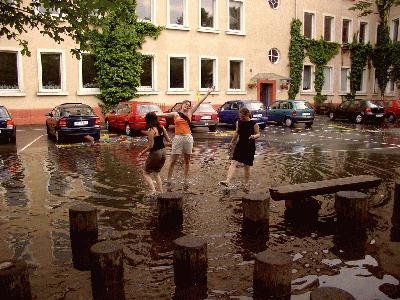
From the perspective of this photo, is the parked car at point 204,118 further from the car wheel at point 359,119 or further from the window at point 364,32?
the window at point 364,32

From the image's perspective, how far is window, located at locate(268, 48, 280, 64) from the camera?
32625 millimetres

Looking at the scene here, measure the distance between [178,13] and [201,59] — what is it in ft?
11.9

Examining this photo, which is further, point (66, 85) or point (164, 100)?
point (164, 100)

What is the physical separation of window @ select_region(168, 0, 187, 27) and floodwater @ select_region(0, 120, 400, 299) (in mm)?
18083

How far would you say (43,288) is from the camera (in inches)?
169

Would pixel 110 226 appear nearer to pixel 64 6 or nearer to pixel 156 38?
pixel 64 6

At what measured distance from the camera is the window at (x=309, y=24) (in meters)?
35.0

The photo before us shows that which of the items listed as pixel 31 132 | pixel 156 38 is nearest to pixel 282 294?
pixel 31 132

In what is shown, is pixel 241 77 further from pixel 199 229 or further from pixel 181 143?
pixel 199 229

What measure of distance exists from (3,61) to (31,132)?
5.53 meters

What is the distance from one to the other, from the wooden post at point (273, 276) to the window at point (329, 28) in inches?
1412

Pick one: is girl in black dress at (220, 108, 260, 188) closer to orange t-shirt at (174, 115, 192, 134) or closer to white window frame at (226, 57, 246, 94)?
orange t-shirt at (174, 115, 192, 134)

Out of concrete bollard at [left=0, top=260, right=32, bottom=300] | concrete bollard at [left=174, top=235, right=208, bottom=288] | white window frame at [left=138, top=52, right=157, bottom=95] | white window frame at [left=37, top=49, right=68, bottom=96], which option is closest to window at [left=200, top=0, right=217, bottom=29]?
white window frame at [left=138, top=52, right=157, bottom=95]

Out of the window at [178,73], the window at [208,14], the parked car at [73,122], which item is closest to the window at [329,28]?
the window at [208,14]
